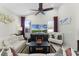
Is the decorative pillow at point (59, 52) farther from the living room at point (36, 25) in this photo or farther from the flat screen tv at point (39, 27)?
the flat screen tv at point (39, 27)

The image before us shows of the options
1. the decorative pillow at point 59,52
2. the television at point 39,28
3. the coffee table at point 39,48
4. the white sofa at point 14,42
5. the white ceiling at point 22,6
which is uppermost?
the white ceiling at point 22,6

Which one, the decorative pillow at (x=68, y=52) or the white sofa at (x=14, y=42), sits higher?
the white sofa at (x=14, y=42)

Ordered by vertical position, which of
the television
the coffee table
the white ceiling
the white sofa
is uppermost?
the white ceiling

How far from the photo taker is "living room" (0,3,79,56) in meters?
2.12

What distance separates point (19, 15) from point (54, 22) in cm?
69

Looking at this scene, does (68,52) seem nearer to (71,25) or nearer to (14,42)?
(71,25)

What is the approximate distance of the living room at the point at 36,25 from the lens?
2.12 meters

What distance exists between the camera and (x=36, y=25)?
2.17 m

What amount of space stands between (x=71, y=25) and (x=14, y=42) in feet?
3.73

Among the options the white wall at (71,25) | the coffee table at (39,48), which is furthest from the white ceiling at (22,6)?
the coffee table at (39,48)

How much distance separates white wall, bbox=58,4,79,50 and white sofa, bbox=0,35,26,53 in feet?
2.59

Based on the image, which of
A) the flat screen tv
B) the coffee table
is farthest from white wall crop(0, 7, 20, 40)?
the coffee table

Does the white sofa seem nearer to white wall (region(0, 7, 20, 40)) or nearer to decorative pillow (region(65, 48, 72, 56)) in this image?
white wall (region(0, 7, 20, 40))

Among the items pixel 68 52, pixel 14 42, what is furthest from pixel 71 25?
pixel 14 42
